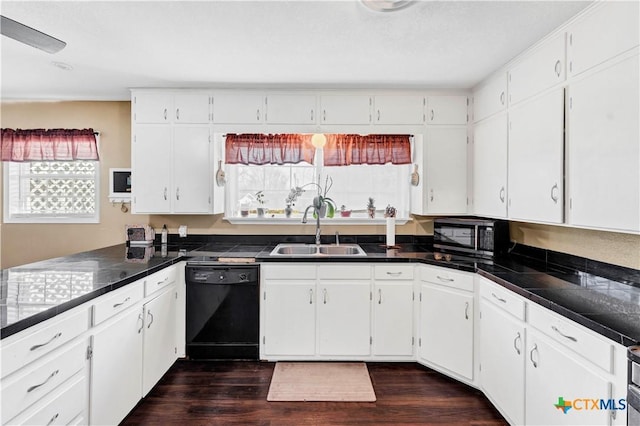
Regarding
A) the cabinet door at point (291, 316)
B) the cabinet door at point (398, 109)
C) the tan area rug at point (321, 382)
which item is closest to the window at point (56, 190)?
the cabinet door at point (291, 316)

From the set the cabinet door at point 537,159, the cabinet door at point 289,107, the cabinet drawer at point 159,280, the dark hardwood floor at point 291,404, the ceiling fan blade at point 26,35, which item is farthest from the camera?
the cabinet door at point 289,107

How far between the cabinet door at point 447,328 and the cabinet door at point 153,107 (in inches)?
110

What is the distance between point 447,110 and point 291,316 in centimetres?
236

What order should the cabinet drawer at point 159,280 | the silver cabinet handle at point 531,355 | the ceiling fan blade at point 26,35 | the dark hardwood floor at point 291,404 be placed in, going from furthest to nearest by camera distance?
1. the cabinet drawer at point 159,280
2. the dark hardwood floor at point 291,404
3. the silver cabinet handle at point 531,355
4. the ceiling fan blade at point 26,35

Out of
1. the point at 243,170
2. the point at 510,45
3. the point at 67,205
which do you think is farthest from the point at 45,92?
the point at 510,45

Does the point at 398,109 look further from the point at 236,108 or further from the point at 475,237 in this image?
the point at 236,108

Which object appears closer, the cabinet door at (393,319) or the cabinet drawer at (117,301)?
the cabinet drawer at (117,301)

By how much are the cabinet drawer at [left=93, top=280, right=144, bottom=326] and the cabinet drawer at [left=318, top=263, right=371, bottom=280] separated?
1330mm

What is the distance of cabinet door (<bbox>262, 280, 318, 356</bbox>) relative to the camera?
2766 mm

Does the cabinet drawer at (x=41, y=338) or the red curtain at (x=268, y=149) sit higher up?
the red curtain at (x=268, y=149)

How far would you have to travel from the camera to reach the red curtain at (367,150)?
131 inches

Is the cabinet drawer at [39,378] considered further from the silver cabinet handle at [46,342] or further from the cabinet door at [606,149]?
the cabinet door at [606,149]

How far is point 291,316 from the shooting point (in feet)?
9.09

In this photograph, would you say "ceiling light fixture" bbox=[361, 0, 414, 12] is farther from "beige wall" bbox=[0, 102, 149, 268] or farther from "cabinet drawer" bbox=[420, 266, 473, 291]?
"beige wall" bbox=[0, 102, 149, 268]
